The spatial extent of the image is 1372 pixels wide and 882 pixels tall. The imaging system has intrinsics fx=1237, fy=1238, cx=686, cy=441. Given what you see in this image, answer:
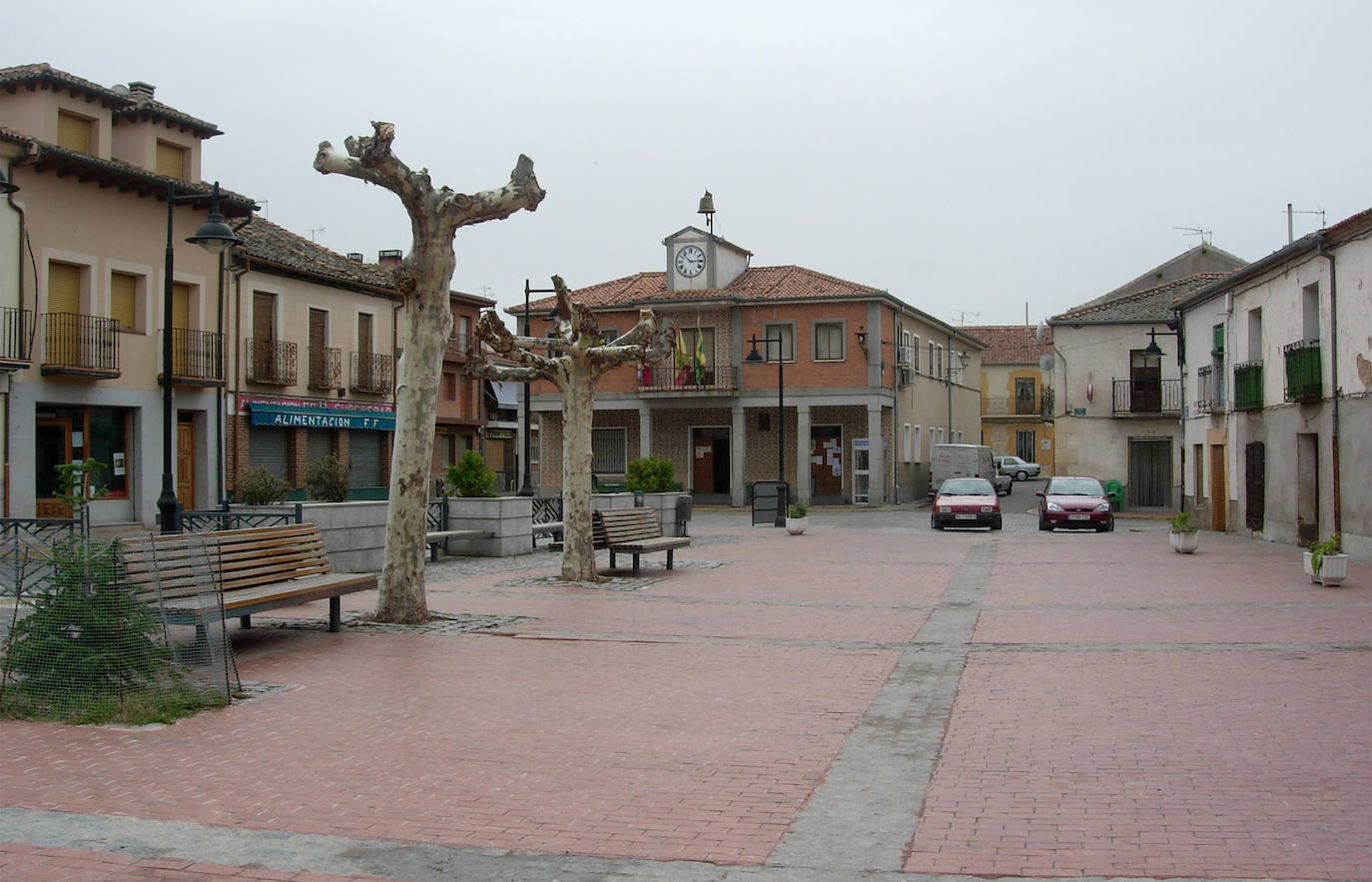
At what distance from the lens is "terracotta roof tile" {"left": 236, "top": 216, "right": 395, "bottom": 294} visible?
31.3m

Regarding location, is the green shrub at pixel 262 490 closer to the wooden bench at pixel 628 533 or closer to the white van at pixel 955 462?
the wooden bench at pixel 628 533

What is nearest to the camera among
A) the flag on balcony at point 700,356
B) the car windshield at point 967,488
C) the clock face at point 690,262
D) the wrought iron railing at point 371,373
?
the car windshield at point 967,488

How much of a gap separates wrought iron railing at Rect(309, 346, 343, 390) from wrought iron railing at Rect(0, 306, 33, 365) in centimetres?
1036

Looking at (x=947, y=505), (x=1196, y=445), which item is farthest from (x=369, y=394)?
(x=1196, y=445)

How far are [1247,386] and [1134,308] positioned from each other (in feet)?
47.0

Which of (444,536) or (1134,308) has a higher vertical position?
(1134,308)

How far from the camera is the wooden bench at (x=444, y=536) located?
1867 centimetres

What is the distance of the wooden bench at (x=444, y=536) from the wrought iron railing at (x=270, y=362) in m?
12.5

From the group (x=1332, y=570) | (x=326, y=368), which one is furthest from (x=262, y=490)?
(x=1332, y=570)

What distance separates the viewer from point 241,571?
10484 mm

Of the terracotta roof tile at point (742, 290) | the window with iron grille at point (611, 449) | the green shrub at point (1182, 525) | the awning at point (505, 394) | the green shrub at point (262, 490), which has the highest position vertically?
the terracotta roof tile at point (742, 290)

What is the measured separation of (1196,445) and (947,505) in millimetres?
7318

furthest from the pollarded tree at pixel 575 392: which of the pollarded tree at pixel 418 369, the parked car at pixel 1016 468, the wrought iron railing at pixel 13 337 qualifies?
the parked car at pixel 1016 468

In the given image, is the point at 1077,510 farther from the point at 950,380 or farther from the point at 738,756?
the point at 950,380
